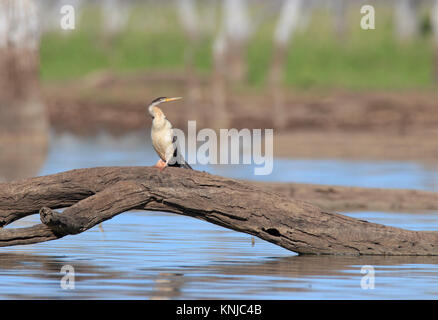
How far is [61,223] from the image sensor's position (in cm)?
1059

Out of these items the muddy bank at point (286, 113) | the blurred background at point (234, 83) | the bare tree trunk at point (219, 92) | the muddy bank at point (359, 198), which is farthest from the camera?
the bare tree trunk at point (219, 92)

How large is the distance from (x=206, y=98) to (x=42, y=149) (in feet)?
31.7

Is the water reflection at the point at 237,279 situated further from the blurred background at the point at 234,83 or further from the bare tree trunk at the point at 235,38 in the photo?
the bare tree trunk at the point at 235,38

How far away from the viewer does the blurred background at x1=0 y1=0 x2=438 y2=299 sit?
10.8 metres

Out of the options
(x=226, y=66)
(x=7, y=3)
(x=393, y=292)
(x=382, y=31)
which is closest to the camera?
(x=393, y=292)

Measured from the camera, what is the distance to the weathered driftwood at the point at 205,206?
11.2m

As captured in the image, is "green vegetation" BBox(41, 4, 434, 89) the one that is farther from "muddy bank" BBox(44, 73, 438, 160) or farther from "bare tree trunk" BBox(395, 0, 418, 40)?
"muddy bank" BBox(44, 73, 438, 160)

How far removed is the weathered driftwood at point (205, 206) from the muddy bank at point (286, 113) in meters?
14.2

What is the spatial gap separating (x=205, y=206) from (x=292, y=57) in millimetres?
28166

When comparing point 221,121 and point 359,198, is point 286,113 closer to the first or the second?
point 221,121

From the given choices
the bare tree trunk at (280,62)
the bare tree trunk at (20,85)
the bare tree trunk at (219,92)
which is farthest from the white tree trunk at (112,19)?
the bare tree trunk at (20,85)

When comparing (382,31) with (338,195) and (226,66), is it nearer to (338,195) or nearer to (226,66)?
(226,66)

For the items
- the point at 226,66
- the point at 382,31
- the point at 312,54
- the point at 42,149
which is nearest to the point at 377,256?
the point at 42,149

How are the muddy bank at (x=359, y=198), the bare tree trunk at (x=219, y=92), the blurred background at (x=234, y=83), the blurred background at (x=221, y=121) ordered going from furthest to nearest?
the bare tree trunk at (x=219, y=92)
the blurred background at (x=234, y=83)
the muddy bank at (x=359, y=198)
the blurred background at (x=221, y=121)
